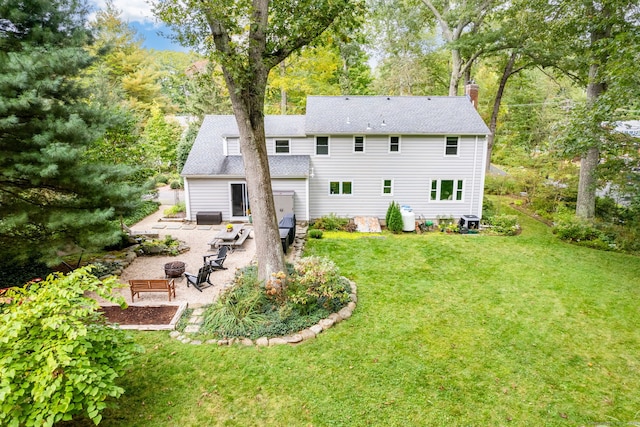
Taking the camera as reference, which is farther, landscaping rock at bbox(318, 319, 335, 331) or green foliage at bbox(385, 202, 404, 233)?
green foliage at bbox(385, 202, 404, 233)

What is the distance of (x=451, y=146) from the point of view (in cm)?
1811

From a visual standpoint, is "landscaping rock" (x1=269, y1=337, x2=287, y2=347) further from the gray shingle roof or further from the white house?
the gray shingle roof

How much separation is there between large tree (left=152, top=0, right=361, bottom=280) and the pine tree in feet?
11.4

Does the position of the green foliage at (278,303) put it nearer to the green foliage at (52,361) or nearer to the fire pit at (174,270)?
the fire pit at (174,270)

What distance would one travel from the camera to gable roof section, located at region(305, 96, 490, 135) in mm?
17750

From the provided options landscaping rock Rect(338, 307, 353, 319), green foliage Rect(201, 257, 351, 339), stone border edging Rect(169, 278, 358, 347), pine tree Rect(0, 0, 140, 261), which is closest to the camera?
stone border edging Rect(169, 278, 358, 347)

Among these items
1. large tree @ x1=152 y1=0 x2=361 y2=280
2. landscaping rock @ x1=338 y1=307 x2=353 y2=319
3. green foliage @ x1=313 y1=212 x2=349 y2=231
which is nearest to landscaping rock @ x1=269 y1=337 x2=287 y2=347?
landscaping rock @ x1=338 y1=307 x2=353 y2=319

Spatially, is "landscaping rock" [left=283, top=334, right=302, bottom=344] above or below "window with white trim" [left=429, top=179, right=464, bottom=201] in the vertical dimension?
below

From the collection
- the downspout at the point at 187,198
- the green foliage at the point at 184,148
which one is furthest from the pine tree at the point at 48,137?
the green foliage at the point at 184,148

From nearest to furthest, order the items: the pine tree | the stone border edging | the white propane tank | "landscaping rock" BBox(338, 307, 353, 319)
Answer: the stone border edging → the pine tree → "landscaping rock" BBox(338, 307, 353, 319) → the white propane tank

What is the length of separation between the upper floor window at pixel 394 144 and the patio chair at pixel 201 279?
1135 cm

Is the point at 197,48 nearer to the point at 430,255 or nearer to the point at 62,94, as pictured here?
the point at 62,94

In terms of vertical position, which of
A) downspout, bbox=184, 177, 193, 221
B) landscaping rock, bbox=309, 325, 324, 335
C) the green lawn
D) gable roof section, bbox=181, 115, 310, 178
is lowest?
the green lawn

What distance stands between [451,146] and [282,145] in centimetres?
848
